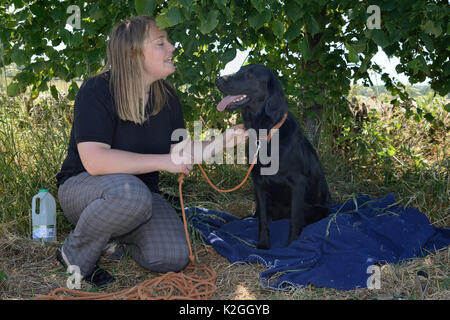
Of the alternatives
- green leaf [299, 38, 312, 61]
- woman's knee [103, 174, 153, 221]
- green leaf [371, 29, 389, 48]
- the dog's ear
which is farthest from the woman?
green leaf [371, 29, 389, 48]

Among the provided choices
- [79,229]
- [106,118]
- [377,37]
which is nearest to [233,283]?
[79,229]

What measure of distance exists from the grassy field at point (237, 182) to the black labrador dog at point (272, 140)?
391 mm

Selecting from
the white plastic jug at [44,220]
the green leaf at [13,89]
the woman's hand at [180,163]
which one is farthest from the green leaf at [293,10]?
the green leaf at [13,89]

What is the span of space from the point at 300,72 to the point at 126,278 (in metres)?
2.51

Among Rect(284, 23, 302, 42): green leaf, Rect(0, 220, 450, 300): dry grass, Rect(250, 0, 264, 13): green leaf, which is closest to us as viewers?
Rect(0, 220, 450, 300): dry grass

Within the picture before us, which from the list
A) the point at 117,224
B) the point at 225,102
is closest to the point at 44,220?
the point at 117,224

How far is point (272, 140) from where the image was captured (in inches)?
100.0

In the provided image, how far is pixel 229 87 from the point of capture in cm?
250

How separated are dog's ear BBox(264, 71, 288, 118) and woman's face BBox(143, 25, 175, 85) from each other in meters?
0.56

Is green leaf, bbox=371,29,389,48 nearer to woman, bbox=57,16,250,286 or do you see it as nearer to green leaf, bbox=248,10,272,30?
green leaf, bbox=248,10,272,30

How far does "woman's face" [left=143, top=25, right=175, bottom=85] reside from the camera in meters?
2.33

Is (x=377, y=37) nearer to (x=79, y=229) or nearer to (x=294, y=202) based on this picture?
(x=294, y=202)

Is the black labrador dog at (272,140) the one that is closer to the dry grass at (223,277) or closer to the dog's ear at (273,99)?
the dog's ear at (273,99)

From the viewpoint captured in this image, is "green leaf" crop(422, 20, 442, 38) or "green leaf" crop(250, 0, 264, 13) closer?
"green leaf" crop(250, 0, 264, 13)
